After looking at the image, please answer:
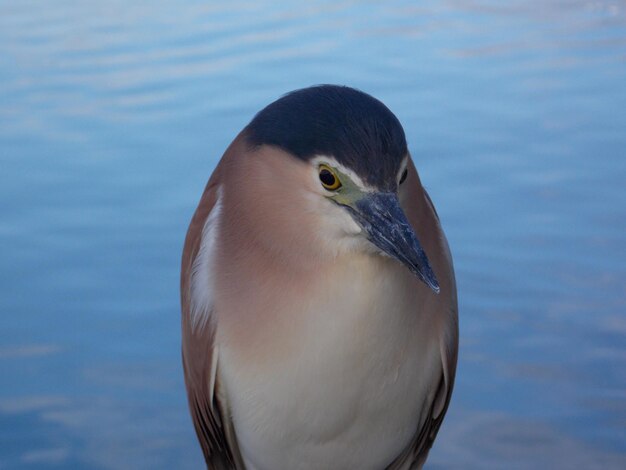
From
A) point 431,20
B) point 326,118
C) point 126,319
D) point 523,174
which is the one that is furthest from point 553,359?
point 431,20

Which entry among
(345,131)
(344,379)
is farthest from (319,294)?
(345,131)

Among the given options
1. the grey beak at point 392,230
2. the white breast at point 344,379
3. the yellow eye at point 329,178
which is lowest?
the white breast at point 344,379

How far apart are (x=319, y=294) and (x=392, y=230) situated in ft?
0.69

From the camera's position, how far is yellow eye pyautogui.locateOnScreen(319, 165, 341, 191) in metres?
1.62

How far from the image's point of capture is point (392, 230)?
1.57 meters

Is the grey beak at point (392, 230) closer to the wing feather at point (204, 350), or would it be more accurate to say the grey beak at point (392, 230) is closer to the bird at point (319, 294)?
the bird at point (319, 294)

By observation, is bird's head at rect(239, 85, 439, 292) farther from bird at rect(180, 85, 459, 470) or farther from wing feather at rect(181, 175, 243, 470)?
wing feather at rect(181, 175, 243, 470)

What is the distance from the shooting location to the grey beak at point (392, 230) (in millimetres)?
1569

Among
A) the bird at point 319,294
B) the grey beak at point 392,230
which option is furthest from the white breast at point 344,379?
the grey beak at point 392,230

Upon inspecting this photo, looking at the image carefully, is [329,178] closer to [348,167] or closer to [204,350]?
[348,167]

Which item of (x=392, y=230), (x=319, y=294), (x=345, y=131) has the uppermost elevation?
(x=345, y=131)

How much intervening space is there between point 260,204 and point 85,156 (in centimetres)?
232

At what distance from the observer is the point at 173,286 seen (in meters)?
3.35

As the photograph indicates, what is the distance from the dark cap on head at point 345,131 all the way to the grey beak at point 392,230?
26mm
